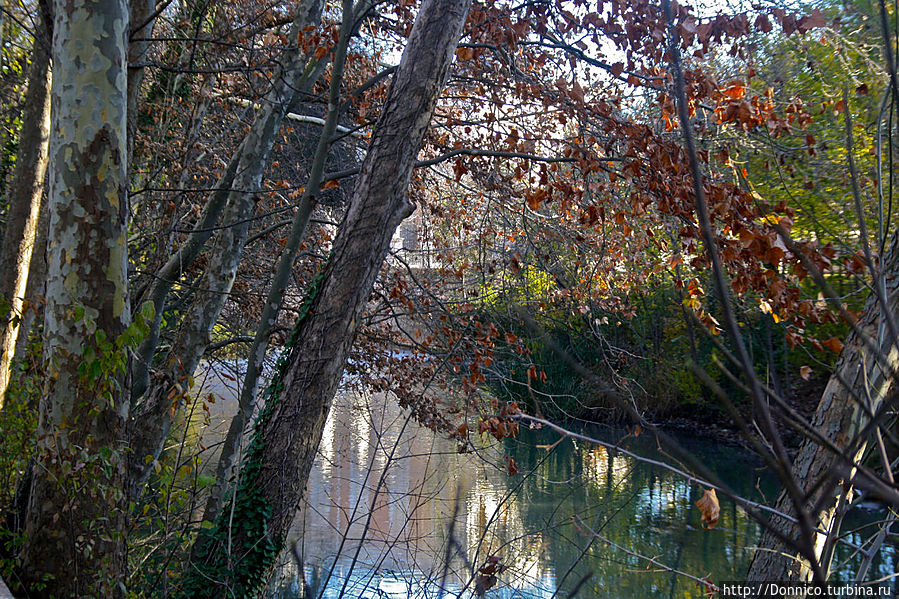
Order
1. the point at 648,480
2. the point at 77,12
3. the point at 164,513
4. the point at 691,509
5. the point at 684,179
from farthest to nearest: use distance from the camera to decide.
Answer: the point at 648,480 → the point at 691,509 → the point at 684,179 → the point at 164,513 → the point at 77,12

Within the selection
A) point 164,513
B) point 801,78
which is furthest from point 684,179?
point 801,78

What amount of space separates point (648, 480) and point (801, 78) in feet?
19.5

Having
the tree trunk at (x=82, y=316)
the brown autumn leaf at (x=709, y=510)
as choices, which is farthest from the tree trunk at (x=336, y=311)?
the brown autumn leaf at (x=709, y=510)

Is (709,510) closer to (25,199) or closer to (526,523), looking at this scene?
(25,199)

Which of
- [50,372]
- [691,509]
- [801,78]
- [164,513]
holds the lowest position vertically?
[691,509]

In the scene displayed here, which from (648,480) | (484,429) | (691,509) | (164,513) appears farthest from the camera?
(648,480)

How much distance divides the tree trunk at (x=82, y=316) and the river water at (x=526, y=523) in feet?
6.45

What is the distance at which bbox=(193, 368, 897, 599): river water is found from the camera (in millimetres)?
6715

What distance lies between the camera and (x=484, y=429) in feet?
16.4

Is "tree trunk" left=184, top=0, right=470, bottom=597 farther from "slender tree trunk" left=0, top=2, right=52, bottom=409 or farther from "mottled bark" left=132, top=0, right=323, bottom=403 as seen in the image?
"slender tree trunk" left=0, top=2, right=52, bottom=409

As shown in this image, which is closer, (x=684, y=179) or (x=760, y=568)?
(x=760, y=568)

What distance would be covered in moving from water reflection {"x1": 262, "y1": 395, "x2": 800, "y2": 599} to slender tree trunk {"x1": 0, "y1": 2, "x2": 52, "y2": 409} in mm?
2490

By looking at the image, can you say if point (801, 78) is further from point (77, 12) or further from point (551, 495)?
point (77, 12)

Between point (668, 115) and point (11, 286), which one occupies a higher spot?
point (668, 115)
